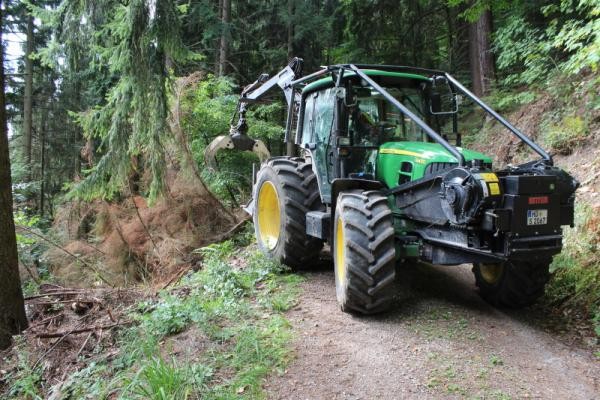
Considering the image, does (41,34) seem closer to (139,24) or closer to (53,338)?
(139,24)

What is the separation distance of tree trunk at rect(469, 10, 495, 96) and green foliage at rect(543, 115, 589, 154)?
12.0 feet

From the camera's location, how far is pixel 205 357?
163 inches

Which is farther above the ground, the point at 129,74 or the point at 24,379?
the point at 129,74

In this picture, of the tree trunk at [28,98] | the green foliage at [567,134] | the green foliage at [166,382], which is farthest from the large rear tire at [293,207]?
the tree trunk at [28,98]

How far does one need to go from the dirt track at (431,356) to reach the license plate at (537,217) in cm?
113

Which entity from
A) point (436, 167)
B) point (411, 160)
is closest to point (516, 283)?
point (436, 167)

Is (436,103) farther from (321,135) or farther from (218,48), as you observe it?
(218,48)

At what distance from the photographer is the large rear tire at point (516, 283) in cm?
480

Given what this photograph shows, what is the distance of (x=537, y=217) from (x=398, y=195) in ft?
4.78

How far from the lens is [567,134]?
796cm

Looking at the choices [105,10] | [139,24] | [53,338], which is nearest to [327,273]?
[53,338]

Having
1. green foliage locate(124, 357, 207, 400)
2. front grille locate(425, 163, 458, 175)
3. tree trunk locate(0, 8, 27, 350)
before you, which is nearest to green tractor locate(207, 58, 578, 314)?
front grille locate(425, 163, 458, 175)

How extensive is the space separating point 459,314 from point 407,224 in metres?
1.04

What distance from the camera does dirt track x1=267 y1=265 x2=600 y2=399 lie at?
137 inches
